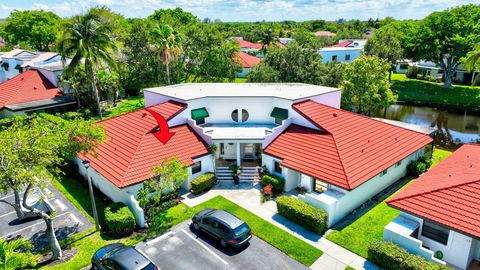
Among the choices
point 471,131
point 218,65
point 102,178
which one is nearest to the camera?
point 102,178

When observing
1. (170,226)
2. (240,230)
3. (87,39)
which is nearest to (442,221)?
(240,230)

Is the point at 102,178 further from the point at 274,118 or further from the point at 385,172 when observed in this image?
the point at 385,172

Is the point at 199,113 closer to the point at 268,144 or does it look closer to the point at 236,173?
the point at 236,173

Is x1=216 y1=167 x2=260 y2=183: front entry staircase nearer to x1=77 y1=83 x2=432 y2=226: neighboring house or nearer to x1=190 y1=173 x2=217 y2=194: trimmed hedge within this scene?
x1=77 y1=83 x2=432 y2=226: neighboring house

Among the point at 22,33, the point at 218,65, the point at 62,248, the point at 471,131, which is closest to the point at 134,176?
the point at 62,248

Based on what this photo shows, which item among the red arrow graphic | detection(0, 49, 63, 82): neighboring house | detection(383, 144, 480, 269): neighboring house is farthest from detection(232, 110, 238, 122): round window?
detection(0, 49, 63, 82): neighboring house

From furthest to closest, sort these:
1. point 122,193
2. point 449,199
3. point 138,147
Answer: point 138,147, point 122,193, point 449,199

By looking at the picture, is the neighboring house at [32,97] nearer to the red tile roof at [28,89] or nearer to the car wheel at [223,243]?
the red tile roof at [28,89]
